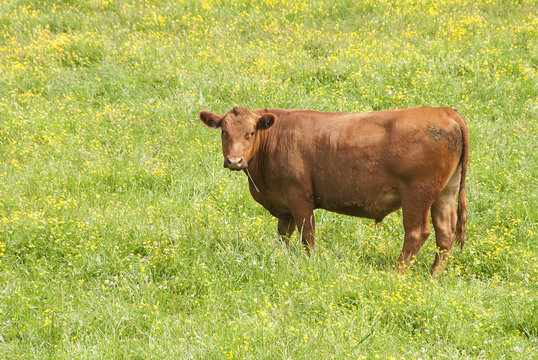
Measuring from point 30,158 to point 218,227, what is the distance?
12.2 ft

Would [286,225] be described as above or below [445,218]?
below

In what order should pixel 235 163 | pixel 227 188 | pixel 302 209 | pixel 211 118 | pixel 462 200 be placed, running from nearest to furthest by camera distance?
pixel 235 163 < pixel 462 200 < pixel 302 209 < pixel 211 118 < pixel 227 188

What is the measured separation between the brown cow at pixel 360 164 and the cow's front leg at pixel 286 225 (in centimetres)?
6

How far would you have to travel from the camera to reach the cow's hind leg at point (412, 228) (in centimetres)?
635

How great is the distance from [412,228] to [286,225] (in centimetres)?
155

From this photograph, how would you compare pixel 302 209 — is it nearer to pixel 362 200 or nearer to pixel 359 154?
pixel 362 200

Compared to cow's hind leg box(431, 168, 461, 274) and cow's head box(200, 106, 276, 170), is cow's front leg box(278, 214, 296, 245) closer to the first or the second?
cow's head box(200, 106, 276, 170)

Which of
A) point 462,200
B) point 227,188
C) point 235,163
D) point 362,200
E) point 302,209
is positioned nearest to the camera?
point 235,163

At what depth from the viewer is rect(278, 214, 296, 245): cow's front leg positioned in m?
7.27

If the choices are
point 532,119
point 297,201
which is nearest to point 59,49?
point 297,201

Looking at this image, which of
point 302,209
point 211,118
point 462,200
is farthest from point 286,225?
point 462,200

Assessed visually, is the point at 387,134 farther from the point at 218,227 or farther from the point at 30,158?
the point at 30,158

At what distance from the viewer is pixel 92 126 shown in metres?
10.2

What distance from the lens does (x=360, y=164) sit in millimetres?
6566
